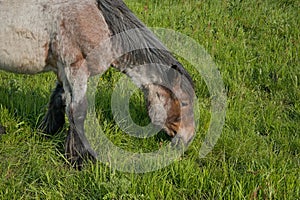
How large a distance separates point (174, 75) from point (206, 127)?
30.0 inches

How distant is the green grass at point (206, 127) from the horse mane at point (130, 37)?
2.44 ft

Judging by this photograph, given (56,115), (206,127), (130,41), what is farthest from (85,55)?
(206,127)

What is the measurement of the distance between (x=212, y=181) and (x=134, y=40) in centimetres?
143

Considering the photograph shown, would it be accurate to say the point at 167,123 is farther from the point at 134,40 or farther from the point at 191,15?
the point at 191,15

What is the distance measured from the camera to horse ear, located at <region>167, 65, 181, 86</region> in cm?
410

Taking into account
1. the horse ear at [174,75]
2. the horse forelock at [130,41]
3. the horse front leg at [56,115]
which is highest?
the horse forelock at [130,41]

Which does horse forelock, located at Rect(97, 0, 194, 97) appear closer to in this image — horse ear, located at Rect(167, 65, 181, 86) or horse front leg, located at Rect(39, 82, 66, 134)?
→ horse ear, located at Rect(167, 65, 181, 86)

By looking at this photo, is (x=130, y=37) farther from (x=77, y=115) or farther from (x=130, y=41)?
(x=77, y=115)

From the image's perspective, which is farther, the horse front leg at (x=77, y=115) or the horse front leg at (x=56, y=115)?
the horse front leg at (x=56, y=115)

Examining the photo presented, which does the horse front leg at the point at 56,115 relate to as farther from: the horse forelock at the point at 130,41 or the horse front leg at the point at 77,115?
the horse forelock at the point at 130,41

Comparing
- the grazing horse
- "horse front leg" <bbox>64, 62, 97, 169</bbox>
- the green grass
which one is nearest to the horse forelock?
the grazing horse

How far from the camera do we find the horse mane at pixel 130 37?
404 cm

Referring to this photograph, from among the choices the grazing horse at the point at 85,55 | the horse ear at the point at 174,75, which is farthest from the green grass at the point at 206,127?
the horse ear at the point at 174,75

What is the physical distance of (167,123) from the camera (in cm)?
430
